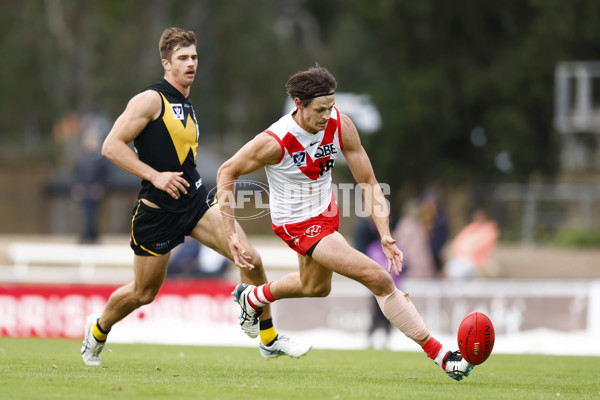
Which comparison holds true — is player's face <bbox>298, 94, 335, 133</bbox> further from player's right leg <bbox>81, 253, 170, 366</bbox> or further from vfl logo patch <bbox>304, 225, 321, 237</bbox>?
player's right leg <bbox>81, 253, 170, 366</bbox>

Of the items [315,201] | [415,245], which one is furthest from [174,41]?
[415,245]

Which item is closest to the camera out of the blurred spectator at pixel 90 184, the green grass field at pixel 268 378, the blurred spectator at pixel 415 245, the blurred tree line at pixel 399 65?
the green grass field at pixel 268 378

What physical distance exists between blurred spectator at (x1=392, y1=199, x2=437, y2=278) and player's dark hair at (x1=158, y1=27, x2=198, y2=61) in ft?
25.3

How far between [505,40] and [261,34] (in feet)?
56.8

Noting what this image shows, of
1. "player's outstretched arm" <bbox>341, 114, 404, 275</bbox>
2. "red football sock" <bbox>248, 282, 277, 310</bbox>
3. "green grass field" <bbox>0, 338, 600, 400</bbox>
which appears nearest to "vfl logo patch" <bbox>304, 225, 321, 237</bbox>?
"player's outstretched arm" <bbox>341, 114, 404, 275</bbox>

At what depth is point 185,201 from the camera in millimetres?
8047

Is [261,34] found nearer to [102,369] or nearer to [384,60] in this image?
[384,60]

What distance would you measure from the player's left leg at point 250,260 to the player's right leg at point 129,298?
15.1 inches

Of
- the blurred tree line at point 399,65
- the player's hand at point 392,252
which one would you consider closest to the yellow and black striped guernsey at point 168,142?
the player's hand at point 392,252

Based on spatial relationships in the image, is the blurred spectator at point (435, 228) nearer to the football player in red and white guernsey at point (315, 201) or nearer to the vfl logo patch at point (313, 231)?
the football player in red and white guernsey at point (315, 201)

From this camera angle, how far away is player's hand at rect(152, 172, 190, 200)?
25.1 feet

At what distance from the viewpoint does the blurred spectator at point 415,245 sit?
15797 millimetres

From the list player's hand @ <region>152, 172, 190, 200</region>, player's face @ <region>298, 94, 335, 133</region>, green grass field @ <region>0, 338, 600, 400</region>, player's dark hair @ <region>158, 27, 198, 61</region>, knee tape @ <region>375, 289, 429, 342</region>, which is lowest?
green grass field @ <region>0, 338, 600, 400</region>

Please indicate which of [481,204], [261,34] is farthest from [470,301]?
[261,34]
